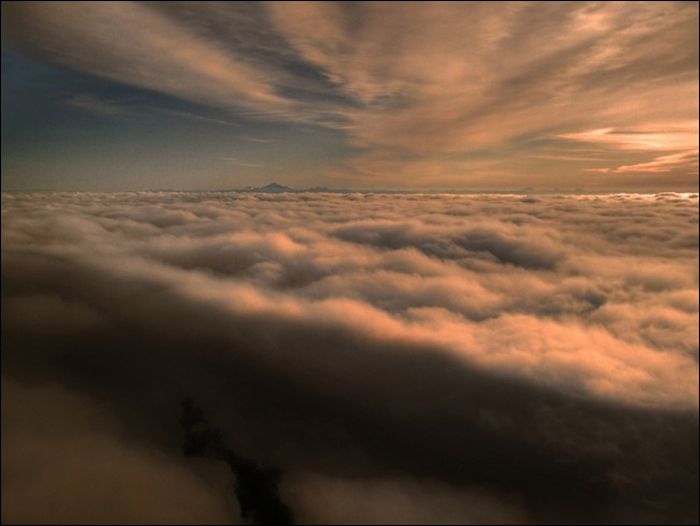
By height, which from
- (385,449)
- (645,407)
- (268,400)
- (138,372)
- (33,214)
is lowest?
(645,407)

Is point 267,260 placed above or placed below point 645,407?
above

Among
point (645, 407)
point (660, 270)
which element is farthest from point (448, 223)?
point (645, 407)

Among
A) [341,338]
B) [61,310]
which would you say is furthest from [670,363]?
[61,310]

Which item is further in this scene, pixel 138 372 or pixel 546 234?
pixel 546 234

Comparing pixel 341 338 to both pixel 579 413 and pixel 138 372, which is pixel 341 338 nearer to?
pixel 138 372

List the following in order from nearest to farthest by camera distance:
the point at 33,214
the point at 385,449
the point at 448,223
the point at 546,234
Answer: the point at 385,449
the point at 33,214
the point at 546,234
the point at 448,223

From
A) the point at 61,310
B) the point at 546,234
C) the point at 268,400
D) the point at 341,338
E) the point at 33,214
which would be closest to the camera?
the point at 268,400
